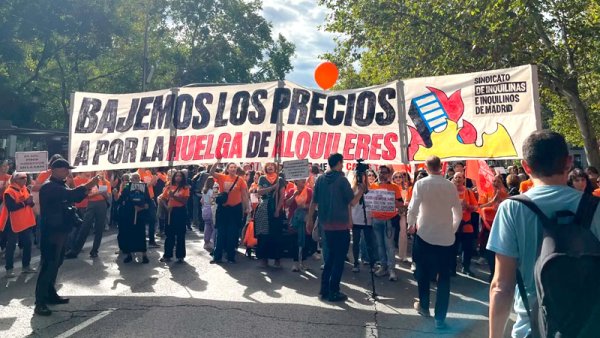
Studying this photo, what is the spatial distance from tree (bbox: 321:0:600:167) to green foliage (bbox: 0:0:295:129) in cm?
1602

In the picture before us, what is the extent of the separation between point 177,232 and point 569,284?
8530 millimetres

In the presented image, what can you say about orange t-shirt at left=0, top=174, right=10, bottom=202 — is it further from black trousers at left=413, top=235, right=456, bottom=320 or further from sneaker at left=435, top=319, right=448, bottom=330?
sneaker at left=435, top=319, right=448, bottom=330

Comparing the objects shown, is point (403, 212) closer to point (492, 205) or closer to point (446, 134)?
point (492, 205)

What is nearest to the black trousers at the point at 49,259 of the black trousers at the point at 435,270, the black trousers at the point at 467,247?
the black trousers at the point at 435,270

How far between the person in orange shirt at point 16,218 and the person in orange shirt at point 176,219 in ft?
7.49

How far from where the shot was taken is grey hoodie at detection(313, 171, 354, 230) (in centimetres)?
698

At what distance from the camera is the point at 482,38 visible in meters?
16.0

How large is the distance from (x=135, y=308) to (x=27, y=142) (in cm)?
3932

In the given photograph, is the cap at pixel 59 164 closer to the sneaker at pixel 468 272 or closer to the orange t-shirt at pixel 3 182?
the orange t-shirt at pixel 3 182

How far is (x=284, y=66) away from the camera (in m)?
56.7

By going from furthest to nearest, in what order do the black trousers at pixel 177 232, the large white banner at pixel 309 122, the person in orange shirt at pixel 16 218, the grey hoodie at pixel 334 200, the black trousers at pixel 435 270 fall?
the black trousers at pixel 177 232 < the person in orange shirt at pixel 16 218 < the grey hoodie at pixel 334 200 < the large white banner at pixel 309 122 < the black trousers at pixel 435 270

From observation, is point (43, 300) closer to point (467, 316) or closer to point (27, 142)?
point (467, 316)

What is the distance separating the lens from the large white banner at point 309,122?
6.52m

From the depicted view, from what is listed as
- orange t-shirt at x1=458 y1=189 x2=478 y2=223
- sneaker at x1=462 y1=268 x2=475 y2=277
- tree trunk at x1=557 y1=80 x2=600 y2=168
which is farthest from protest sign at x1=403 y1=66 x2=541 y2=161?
tree trunk at x1=557 y1=80 x2=600 y2=168
